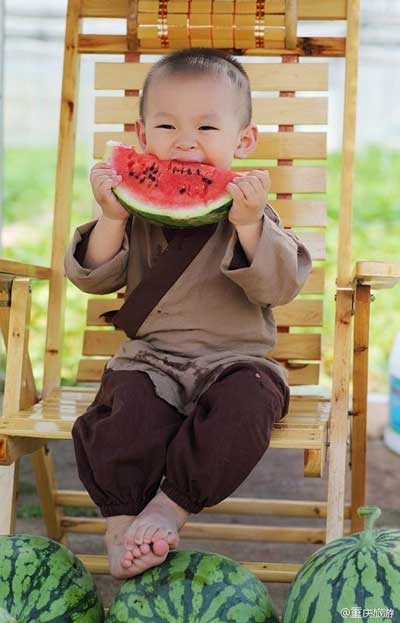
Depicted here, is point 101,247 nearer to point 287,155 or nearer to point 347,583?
point 287,155

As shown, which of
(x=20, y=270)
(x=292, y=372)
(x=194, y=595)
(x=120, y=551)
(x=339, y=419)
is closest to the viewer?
(x=194, y=595)

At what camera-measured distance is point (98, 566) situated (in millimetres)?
2686

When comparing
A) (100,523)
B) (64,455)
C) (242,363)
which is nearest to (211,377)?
(242,363)

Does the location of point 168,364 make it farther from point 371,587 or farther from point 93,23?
point 93,23

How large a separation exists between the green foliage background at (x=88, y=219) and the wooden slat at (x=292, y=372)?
186 cm

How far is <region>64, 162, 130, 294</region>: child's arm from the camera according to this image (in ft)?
7.91

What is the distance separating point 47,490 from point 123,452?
93cm

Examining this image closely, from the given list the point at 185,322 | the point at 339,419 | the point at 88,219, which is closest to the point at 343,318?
the point at 339,419

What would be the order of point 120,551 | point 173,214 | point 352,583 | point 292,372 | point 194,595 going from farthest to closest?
point 292,372 < point 173,214 < point 120,551 < point 194,595 < point 352,583

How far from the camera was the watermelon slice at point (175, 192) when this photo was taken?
231 cm

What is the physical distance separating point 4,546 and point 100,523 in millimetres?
1044

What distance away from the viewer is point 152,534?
1922 millimetres

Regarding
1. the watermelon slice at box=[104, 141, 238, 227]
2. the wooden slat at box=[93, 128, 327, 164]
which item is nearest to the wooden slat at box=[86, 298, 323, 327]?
the wooden slat at box=[93, 128, 327, 164]

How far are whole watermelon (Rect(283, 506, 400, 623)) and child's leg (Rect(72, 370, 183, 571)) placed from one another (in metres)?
0.41
